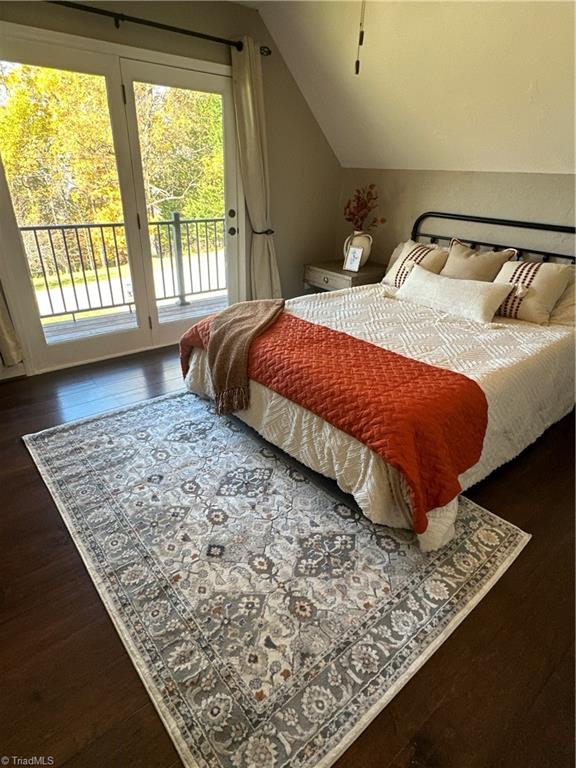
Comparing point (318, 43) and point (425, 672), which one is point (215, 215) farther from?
point (425, 672)

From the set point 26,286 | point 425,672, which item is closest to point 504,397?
point 425,672

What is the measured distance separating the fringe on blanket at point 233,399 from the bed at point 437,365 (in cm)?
4

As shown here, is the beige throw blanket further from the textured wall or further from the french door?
the textured wall

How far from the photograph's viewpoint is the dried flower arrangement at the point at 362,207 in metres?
3.89

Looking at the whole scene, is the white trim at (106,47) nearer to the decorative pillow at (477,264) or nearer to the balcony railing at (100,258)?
the balcony railing at (100,258)

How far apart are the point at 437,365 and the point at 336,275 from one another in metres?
1.97

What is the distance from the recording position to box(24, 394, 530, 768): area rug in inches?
47.3

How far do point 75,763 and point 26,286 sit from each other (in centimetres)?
279

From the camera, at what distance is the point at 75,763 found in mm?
1092

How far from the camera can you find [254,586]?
1.57m

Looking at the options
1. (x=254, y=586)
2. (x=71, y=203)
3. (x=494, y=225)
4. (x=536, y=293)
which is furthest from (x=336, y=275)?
(x=254, y=586)

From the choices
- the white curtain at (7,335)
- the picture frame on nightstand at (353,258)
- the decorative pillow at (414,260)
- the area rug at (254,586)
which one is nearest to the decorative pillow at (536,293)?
the decorative pillow at (414,260)

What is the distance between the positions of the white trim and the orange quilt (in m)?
2.30

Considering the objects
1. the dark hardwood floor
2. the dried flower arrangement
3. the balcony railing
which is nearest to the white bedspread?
the dark hardwood floor
